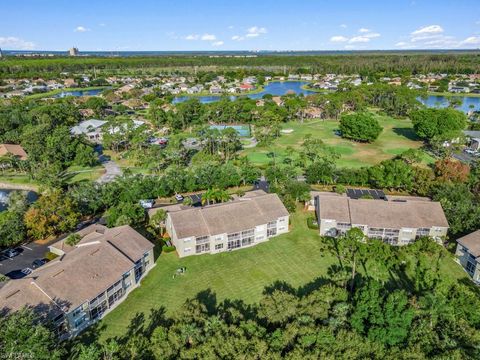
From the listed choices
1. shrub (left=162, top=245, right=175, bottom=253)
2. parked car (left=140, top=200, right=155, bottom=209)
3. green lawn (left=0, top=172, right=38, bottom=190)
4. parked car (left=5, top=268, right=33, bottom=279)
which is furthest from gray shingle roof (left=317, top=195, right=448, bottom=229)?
green lawn (left=0, top=172, right=38, bottom=190)

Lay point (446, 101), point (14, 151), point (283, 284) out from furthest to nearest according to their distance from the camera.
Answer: point (446, 101), point (14, 151), point (283, 284)

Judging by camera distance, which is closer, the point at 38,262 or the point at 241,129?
the point at 38,262

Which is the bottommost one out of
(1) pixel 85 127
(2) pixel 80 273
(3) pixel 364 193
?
(3) pixel 364 193

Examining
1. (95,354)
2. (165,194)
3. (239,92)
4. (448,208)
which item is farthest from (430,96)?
(95,354)

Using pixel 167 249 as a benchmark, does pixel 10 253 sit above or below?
above

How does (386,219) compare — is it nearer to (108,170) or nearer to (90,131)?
(108,170)

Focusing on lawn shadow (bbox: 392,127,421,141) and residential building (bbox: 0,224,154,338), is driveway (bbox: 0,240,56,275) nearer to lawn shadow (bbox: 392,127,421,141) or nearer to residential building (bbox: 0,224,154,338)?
residential building (bbox: 0,224,154,338)

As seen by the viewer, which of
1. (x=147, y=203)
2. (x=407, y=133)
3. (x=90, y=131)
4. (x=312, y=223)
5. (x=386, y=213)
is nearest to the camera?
(x=386, y=213)

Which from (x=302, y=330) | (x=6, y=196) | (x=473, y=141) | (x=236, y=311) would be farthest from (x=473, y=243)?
(x=6, y=196)
